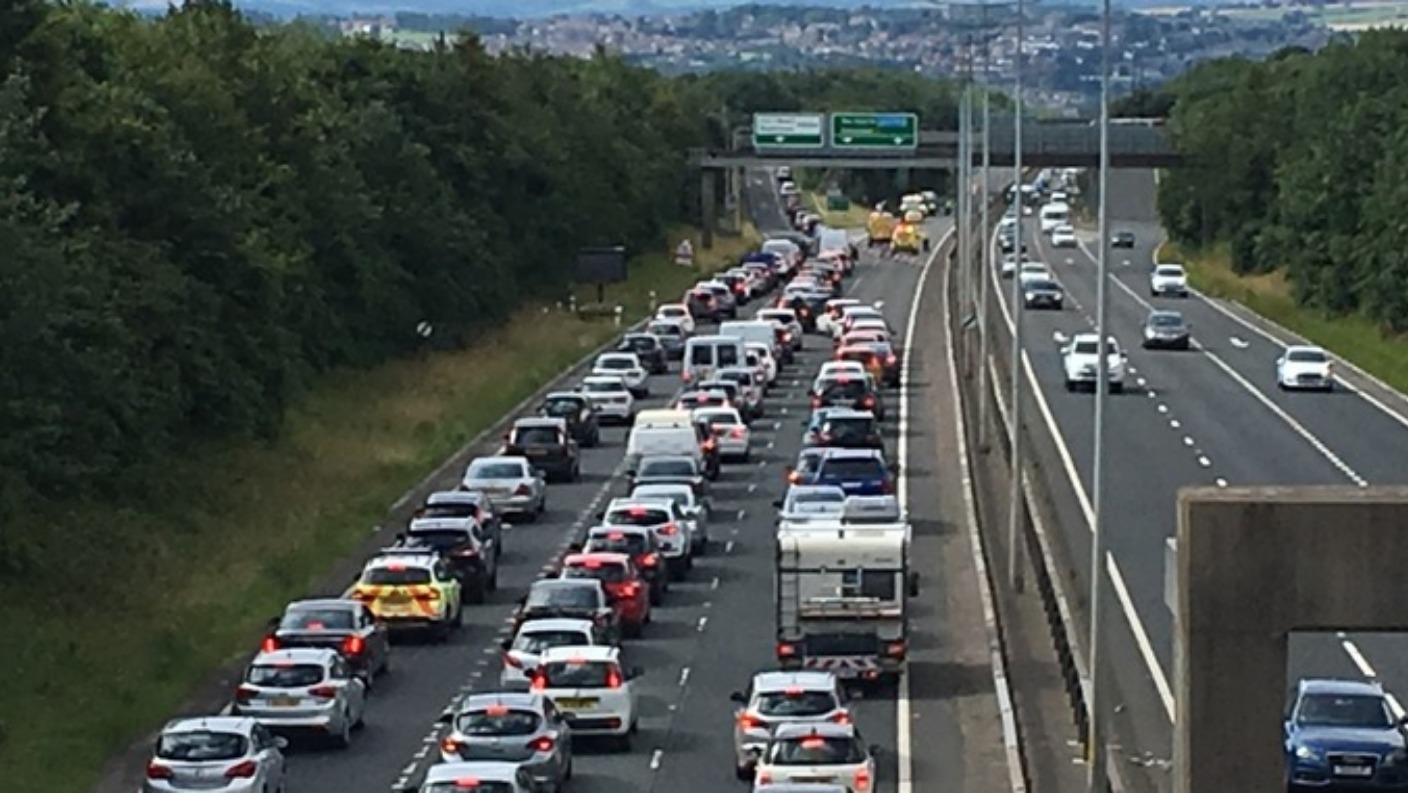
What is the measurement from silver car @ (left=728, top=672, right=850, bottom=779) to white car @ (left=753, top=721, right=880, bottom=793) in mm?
1658

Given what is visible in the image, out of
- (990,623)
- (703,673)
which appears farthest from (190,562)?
(990,623)

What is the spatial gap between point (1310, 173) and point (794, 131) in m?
34.5

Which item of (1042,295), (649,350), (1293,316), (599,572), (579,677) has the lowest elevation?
(1293,316)

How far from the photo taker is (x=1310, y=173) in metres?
121

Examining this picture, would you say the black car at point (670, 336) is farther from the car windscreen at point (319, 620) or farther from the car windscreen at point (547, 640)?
the car windscreen at point (547, 640)

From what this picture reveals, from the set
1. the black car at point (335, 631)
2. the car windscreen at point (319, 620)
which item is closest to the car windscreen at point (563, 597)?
the black car at point (335, 631)

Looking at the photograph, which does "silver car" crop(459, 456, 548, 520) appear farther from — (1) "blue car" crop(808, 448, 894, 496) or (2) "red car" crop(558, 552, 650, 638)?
(2) "red car" crop(558, 552, 650, 638)

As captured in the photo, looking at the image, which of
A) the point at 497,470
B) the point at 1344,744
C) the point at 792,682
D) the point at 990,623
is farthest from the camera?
the point at 497,470

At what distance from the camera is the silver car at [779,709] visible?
37.2 metres

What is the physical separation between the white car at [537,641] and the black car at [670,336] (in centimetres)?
5493

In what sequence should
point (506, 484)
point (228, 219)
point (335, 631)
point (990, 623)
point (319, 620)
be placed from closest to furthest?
point (335, 631) < point (319, 620) < point (990, 623) < point (506, 484) < point (228, 219)

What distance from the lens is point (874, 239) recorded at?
18750 centimetres

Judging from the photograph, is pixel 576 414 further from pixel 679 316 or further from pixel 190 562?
pixel 679 316

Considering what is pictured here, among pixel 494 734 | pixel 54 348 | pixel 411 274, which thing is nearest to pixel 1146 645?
pixel 494 734
